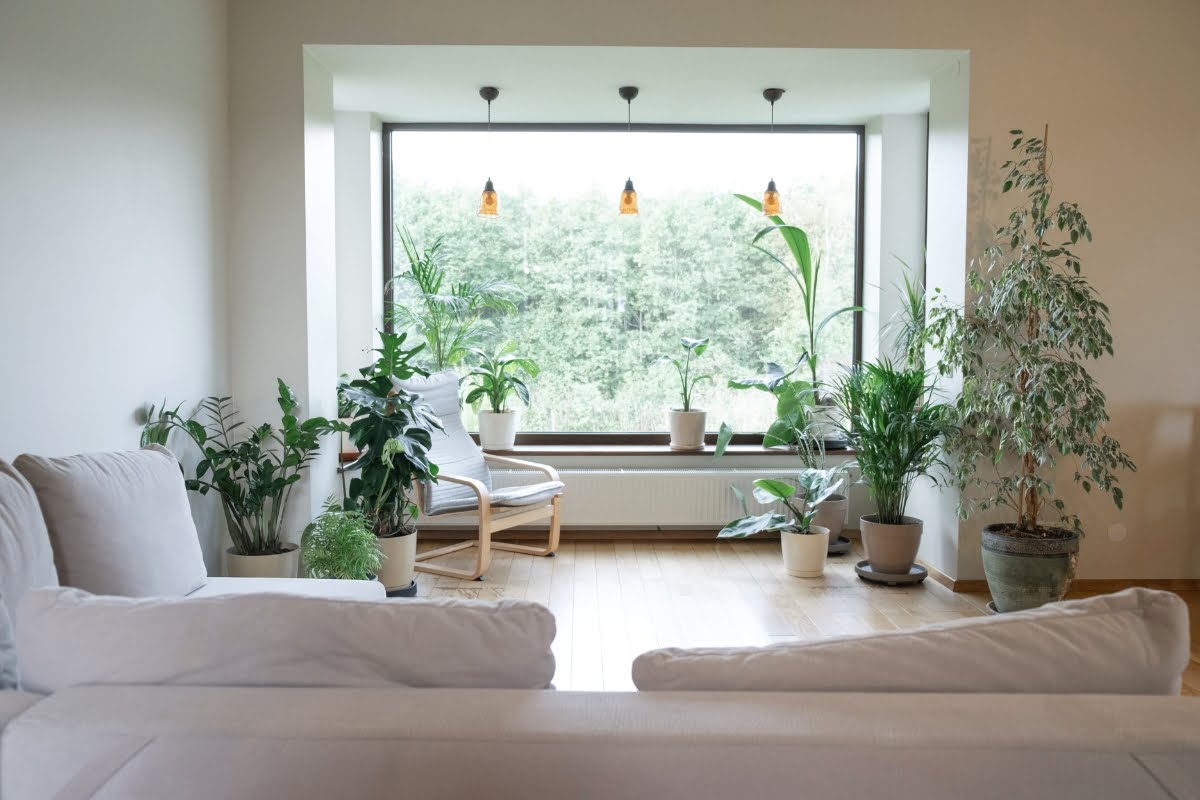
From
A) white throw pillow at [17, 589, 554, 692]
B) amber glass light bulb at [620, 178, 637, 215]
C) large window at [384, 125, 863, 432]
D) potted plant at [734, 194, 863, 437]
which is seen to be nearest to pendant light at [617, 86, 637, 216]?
amber glass light bulb at [620, 178, 637, 215]

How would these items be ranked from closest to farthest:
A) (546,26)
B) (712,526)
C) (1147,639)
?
1. (1147,639)
2. (546,26)
3. (712,526)

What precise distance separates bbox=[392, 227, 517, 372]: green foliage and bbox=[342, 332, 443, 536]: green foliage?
41.6 inches

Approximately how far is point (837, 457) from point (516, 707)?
15.7 feet

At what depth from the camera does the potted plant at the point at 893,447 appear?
4426 mm

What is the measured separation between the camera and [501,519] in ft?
15.9

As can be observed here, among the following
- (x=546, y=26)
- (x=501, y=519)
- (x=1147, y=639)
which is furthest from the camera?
(x=501, y=519)

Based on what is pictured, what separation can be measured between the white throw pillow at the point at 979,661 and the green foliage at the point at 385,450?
321cm

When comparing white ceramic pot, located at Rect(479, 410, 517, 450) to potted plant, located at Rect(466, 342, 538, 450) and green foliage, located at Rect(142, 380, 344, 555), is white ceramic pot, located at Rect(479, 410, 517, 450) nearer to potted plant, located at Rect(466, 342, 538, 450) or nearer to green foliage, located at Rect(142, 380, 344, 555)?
potted plant, located at Rect(466, 342, 538, 450)

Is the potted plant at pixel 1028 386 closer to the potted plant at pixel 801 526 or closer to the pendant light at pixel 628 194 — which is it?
the potted plant at pixel 801 526

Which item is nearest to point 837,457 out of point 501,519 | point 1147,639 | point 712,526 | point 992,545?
point 712,526

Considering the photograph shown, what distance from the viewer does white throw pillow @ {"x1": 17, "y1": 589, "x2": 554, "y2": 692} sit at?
1.23m

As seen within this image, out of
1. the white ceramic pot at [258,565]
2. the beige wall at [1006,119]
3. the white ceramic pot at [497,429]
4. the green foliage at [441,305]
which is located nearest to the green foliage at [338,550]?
the white ceramic pot at [258,565]

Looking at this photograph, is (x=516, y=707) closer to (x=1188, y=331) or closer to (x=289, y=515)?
(x=289, y=515)

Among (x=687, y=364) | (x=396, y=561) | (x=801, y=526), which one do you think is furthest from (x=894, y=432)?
(x=396, y=561)
